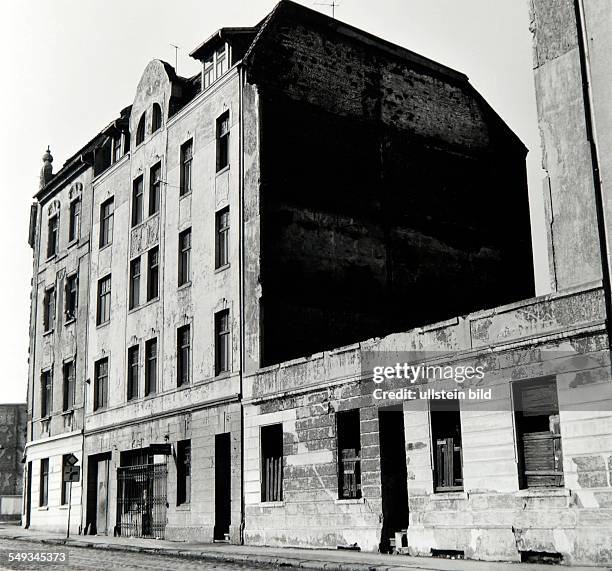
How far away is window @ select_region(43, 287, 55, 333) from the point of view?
3729 centimetres

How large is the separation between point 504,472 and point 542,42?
28.2ft

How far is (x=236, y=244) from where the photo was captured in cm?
2486

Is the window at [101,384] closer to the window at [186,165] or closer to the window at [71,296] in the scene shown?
the window at [71,296]

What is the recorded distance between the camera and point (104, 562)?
731 inches

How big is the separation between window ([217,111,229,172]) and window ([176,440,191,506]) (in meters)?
8.54

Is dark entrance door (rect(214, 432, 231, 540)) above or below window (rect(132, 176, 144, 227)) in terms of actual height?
below

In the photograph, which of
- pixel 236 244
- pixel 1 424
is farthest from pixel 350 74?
pixel 1 424

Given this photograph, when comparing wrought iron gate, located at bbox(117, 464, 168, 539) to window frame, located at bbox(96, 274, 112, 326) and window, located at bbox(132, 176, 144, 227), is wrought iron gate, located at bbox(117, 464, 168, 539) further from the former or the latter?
window, located at bbox(132, 176, 144, 227)

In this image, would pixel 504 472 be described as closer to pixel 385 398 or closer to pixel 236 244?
pixel 385 398

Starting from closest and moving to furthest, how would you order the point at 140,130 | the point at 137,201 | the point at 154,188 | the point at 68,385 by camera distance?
the point at 154,188, the point at 137,201, the point at 140,130, the point at 68,385

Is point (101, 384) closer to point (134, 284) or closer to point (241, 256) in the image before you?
point (134, 284)

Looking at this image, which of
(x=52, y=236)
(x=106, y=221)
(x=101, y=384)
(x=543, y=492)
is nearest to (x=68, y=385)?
(x=101, y=384)

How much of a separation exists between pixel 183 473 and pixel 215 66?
42.1 ft

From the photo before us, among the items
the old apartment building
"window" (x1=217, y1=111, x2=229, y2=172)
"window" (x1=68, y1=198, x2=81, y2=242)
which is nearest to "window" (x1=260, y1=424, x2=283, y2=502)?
the old apartment building
